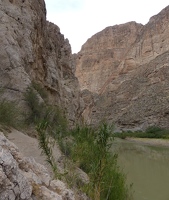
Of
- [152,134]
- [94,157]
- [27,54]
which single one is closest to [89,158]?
[94,157]

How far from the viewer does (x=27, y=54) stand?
Answer: 653 inches

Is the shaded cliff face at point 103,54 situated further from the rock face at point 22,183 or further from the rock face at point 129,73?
the rock face at point 22,183

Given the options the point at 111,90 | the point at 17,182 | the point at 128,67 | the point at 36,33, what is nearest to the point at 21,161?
the point at 17,182

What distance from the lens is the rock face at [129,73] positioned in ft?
194

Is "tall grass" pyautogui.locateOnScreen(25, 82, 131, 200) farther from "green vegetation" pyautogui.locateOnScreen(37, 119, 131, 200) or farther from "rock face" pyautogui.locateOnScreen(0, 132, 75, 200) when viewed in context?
"rock face" pyautogui.locateOnScreen(0, 132, 75, 200)

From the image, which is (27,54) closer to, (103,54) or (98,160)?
(98,160)

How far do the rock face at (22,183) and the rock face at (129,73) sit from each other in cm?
2935

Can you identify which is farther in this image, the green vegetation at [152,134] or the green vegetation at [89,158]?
the green vegetation at [152,134]

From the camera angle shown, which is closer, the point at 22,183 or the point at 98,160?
the point at 22,183

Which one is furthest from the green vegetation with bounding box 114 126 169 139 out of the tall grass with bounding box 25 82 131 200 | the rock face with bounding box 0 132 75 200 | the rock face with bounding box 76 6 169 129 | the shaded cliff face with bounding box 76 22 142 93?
the shaded cliff face with bounding box 76 22 142 93

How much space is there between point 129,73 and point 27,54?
65.3m

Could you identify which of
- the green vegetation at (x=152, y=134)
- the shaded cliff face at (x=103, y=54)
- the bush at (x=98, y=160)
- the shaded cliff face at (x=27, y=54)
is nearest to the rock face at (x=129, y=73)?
the shaded cliff face at (x=103, y=54)

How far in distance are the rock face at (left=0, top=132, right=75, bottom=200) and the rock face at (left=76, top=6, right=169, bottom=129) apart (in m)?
29.3

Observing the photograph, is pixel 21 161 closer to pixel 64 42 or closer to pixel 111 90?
pixel 64 42
